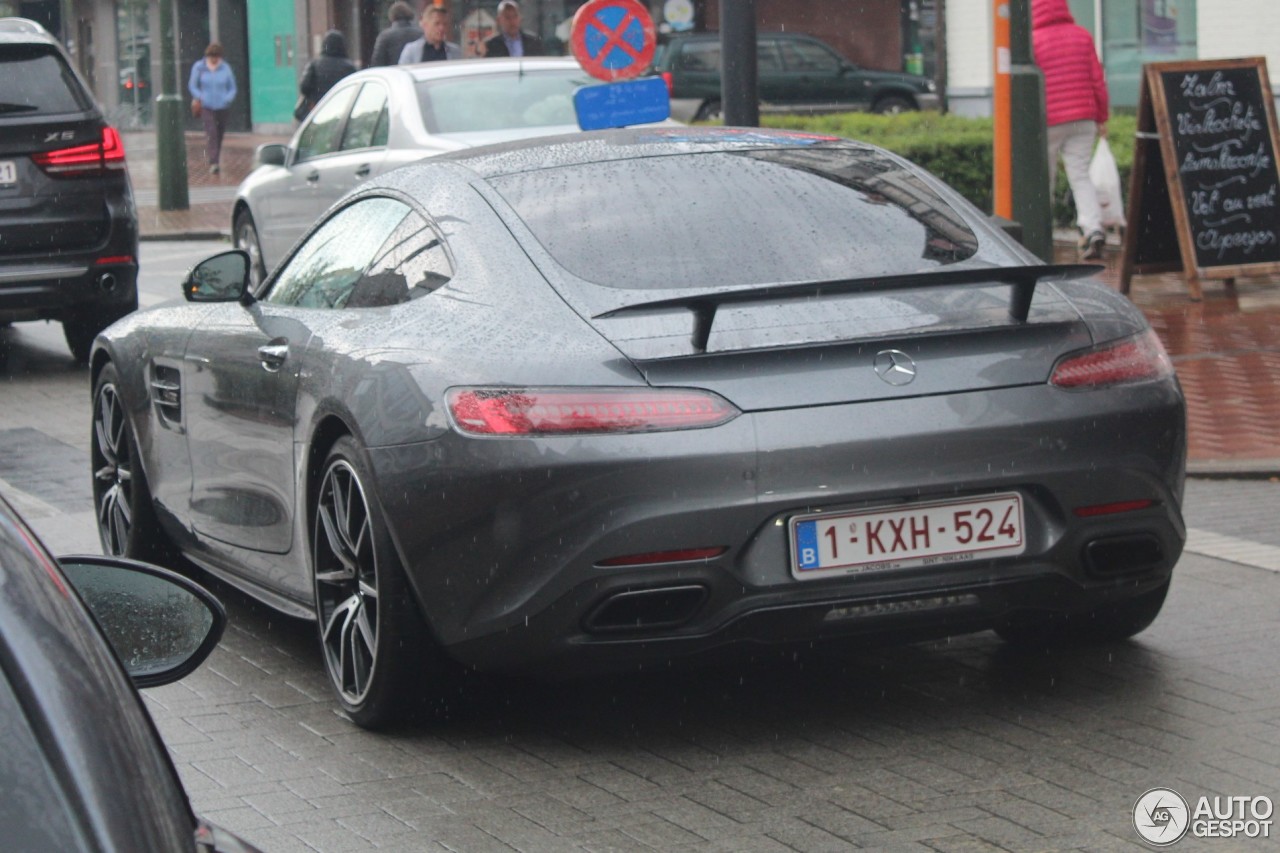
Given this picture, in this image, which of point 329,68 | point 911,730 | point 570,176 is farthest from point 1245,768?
point 329,68

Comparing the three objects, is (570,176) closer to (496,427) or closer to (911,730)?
(496,427)

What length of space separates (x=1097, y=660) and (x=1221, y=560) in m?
1.34

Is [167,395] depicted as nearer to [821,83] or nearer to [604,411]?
[604,411]

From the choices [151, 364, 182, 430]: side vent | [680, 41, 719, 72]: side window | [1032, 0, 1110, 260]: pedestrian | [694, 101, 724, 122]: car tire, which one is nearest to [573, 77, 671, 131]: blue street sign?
[1032, 0, 1110, 260]: pedestrian

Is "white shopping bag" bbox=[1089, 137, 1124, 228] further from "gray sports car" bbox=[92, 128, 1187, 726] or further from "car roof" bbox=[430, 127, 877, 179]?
"gray sports car" bbox=[92, 128, 1187, 726]

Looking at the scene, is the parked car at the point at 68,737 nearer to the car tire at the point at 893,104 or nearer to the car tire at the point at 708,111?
the car tire at the point at 708,111

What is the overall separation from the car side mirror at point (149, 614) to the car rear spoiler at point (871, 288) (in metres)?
2.21

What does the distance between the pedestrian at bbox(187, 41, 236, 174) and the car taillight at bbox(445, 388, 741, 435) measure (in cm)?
2942

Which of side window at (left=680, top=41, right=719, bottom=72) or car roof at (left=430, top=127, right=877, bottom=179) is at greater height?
side window at (left=680, top=41, right=719, bottom=72)

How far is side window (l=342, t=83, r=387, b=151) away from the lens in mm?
13180

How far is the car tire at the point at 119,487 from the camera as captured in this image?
22.2ft

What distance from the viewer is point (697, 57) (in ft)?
108

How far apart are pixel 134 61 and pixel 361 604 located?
50196 millimetres

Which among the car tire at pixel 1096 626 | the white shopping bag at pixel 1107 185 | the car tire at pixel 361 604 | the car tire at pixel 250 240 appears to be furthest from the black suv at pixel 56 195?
the car tire at pixel 1096 626
